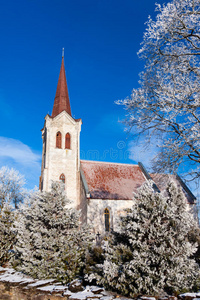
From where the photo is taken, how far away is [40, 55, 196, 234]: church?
2086cm

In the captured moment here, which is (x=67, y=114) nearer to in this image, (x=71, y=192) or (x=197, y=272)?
(x=71, y=192)

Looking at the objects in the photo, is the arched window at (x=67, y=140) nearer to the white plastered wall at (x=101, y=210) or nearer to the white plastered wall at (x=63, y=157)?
the white plastered wall at (x=63, y=157)

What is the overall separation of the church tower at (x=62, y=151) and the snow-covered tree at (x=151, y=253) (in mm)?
17036

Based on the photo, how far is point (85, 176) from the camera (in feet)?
75.6

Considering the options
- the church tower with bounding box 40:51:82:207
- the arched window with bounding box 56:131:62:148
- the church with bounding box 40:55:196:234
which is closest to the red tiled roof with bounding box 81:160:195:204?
the church with bounding box 40:55:196:234

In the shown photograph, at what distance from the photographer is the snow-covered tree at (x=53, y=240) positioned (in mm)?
6730

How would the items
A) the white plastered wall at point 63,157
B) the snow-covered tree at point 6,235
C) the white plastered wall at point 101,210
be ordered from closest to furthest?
the snow-covered tree at point 6,235
the white plastered wall at point 101,210
the white plastered wall at point 63,157

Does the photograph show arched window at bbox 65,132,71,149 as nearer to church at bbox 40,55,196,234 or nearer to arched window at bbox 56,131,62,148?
church at bbox 40,55,196,234

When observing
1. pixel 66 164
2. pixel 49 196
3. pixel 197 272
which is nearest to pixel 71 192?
pixel 66 164

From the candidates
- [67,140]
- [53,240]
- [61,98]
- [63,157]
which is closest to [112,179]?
[63,157]

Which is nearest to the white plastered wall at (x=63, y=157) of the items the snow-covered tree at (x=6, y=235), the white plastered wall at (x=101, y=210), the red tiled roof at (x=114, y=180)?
the red tiled roof at (x=114, y=180)

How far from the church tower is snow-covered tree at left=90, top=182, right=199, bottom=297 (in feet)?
55.9

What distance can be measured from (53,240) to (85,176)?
15.9m

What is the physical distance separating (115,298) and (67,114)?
22049 millimetres
